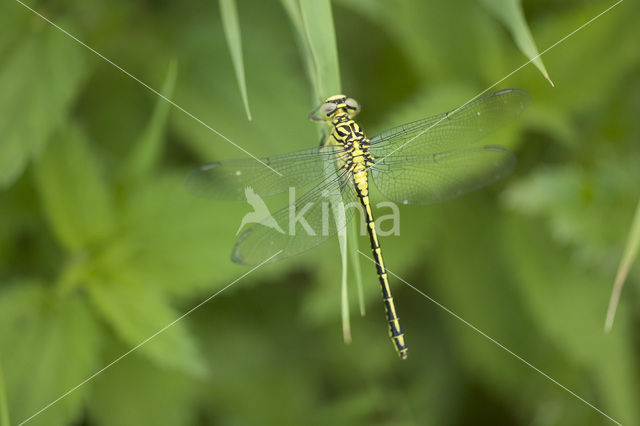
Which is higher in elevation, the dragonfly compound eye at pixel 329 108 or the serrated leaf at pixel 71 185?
the dragonfly compound eye at pixel 329 108

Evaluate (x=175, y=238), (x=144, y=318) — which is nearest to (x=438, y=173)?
(x=175, y=238)

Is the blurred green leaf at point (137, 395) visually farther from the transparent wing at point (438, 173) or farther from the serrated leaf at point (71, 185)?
the transparent wing at point (438, 173)

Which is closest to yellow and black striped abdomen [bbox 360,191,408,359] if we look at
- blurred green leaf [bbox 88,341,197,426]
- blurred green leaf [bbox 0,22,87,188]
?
blurred green leaf [bbox 88,341,197,426]

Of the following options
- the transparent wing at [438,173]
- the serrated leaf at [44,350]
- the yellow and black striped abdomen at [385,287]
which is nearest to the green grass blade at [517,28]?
the transparent wing at [438,173]

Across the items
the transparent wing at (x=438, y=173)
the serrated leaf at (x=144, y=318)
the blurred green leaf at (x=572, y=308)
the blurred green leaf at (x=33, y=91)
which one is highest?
the blurred green leaf at (x=33, y=91)

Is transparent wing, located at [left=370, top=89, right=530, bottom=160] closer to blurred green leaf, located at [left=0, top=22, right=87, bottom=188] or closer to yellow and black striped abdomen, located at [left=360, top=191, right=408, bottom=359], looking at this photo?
yellow and black striped abdomen, located at [left=360, top=191, right=408, bottom=359]

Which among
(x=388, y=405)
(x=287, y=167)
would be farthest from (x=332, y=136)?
(x=388, y=405)

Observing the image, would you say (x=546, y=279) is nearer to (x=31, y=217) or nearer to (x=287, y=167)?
(x=287, y=167)
